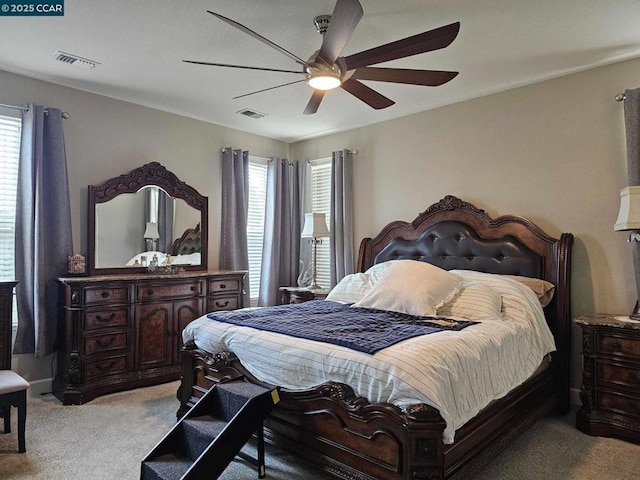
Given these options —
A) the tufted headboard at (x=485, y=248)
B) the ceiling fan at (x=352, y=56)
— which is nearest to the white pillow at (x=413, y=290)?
the tufted headboard at (x=485, y=248)

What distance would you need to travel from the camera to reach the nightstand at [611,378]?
281cm

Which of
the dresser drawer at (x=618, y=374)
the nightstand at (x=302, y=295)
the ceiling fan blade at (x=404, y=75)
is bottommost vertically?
the dresser drawer at (x=618, y=374)

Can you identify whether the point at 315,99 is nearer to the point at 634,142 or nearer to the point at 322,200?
the point at 634,142

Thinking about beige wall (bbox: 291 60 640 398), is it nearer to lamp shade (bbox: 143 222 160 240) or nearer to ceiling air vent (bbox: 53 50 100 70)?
lamp shade (bbox: 143 222 160 240)

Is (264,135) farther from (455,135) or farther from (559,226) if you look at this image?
(559,226)

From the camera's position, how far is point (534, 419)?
2.91 m

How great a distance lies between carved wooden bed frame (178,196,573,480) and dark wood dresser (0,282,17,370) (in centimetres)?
124

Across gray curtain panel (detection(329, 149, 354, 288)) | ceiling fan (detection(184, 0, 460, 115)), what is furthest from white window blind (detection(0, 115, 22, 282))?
gray curtain panel (detection(329, 149, 354, 288))

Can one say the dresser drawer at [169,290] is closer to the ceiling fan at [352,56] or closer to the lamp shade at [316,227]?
the lamp shade at [316,227]

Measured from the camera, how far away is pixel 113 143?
418 centimetres

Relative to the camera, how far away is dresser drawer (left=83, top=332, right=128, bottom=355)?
3.60 meters

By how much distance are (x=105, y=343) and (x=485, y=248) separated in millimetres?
3479

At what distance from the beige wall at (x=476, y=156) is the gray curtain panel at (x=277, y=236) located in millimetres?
648

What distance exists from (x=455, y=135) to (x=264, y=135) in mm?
2505
